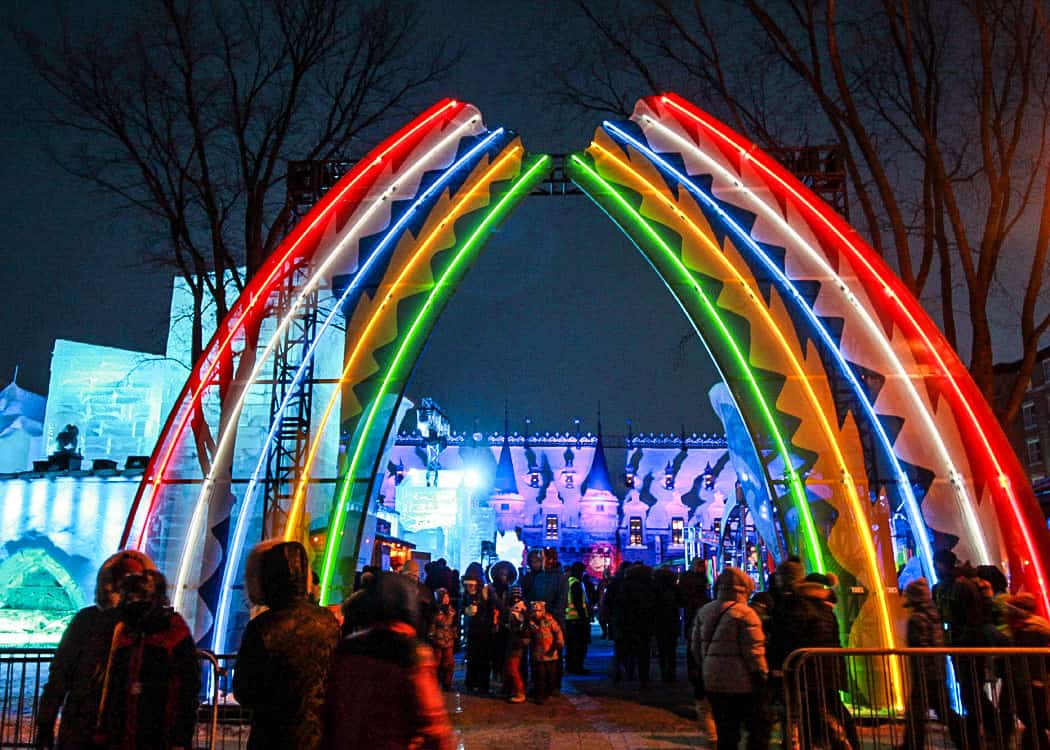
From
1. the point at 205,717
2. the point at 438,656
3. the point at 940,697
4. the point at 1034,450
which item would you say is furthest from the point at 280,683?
the point at 1034,450

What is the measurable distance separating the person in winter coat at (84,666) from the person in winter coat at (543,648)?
792cm

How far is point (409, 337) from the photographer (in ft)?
43.0

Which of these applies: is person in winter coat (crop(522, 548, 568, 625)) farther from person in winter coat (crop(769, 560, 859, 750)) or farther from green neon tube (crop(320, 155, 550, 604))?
person in winter coat (crop(769, 560, 859, 750))

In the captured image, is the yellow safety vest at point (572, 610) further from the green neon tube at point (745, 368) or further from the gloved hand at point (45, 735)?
the gloved hand at point (45, 735)

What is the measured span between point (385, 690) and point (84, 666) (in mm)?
2315

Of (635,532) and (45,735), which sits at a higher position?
(635,532)

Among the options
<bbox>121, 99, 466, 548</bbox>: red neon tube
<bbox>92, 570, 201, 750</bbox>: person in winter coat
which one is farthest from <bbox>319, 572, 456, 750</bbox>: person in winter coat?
<bbox>121, 99, 466, 548</bbox>: red neon tube

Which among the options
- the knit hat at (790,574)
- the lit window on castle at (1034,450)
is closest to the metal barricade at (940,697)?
the knit hat at (790,574)

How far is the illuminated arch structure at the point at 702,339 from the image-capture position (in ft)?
36.9

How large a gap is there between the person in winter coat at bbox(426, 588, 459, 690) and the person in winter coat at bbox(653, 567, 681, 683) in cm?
367

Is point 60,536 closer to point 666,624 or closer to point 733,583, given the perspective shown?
point 666,624

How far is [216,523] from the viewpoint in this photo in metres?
11.9

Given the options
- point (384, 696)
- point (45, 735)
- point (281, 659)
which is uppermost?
point (281, 659)

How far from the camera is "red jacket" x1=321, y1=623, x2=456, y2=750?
3713mm
